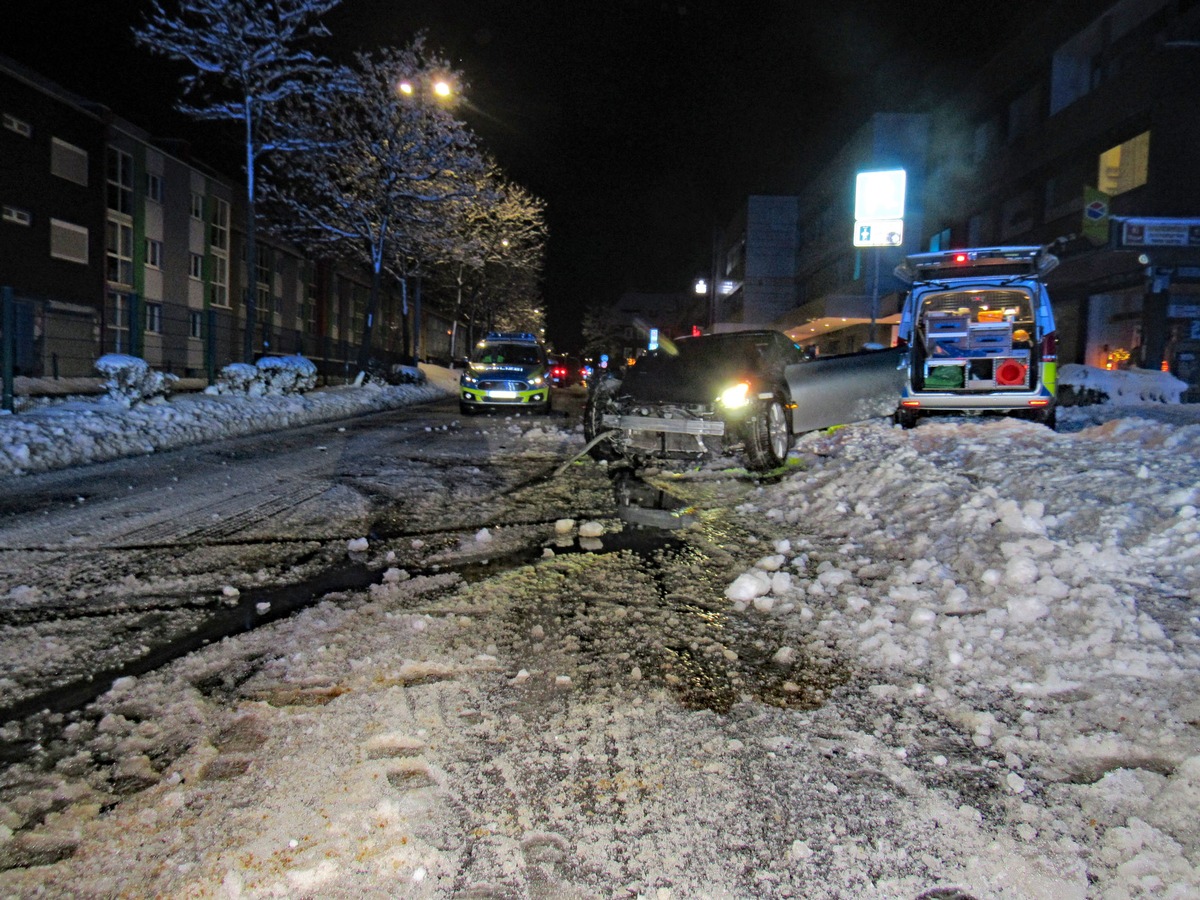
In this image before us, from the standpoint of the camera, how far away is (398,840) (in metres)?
2.14

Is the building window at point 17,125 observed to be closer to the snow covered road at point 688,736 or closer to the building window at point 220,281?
the building window at point 220,281

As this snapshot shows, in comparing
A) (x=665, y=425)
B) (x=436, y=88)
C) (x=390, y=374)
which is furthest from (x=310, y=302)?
(x=665, y=425)

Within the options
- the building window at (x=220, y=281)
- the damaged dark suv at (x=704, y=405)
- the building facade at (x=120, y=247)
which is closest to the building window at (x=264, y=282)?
the building facade at (x=120, y=247)

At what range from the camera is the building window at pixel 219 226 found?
36.2 metres

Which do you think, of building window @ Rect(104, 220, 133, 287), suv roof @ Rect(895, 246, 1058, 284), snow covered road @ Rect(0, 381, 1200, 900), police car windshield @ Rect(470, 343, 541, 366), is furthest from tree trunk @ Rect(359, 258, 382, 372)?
snow covered road @ Rect(0, 381, 1200, 900)

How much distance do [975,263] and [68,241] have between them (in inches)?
1187

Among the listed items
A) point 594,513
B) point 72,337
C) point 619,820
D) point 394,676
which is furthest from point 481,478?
point 72,337

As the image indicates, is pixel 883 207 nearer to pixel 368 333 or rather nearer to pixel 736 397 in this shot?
pixel 736 397

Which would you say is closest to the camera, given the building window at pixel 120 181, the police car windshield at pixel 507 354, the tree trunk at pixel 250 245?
the police car windshield at pixel 507 354

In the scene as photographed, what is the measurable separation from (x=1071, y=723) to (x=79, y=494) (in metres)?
7.51

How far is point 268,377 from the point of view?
58.1ft

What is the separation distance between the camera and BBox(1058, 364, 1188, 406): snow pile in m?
15.4

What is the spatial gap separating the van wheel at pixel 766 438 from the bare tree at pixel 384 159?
20.8 m

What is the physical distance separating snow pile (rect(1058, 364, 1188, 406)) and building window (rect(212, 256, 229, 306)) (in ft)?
114
